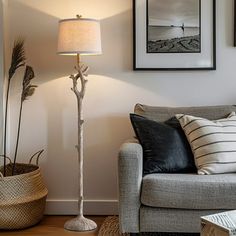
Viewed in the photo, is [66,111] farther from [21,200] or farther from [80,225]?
[80,225]

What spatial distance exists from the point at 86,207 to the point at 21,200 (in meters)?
0.62

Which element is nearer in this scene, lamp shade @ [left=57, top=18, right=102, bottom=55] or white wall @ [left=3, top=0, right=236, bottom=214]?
lamp shade @ [left=57, top=18, right=102, bottom=55]

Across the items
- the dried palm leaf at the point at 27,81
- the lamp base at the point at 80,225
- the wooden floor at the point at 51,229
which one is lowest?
the wooden floor at the point at 51,229

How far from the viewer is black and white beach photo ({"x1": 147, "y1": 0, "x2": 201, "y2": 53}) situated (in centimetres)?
340

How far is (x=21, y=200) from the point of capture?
3053 millimetres

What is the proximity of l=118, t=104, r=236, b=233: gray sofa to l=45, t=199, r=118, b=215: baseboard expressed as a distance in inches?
32.8

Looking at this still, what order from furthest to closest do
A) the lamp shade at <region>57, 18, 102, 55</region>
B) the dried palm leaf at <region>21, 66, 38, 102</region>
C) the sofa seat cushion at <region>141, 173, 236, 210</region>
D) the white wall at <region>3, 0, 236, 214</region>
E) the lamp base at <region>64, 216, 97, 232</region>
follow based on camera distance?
the white wall at <region>3, 0, 236, 214</region> < the dried palm leaf at <region>21, 66, 38, 102</region> < the lamp base at <region>64, 216, 97, 232</region> < the lamp shade at <region>57, 18, 102, 55</region> < the sofa seat cushion at <region>141, 173, 236, 210</region>

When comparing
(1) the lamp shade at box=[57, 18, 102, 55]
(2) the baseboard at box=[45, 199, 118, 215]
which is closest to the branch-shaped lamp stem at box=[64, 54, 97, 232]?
(1) the lamp shade at box=[57, 18, 102, 55]

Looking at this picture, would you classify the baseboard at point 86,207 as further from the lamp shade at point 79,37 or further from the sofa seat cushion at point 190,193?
the lamp shade at point 79,37

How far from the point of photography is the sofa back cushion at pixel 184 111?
314 cm

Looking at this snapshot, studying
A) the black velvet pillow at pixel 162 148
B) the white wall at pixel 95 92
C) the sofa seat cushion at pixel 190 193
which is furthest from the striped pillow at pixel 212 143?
the white wall at pixel 95 92

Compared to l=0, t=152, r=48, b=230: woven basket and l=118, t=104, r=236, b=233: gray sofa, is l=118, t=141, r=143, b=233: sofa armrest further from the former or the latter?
l=0, t=152, r=48, b=230: woven basket

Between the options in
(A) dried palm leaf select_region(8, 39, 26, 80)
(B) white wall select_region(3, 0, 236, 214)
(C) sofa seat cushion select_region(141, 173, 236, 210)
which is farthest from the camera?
(B) white wall select_region(3, 0, 236, 214)

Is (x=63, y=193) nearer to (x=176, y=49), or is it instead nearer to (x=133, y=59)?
(x=133, y=59)
